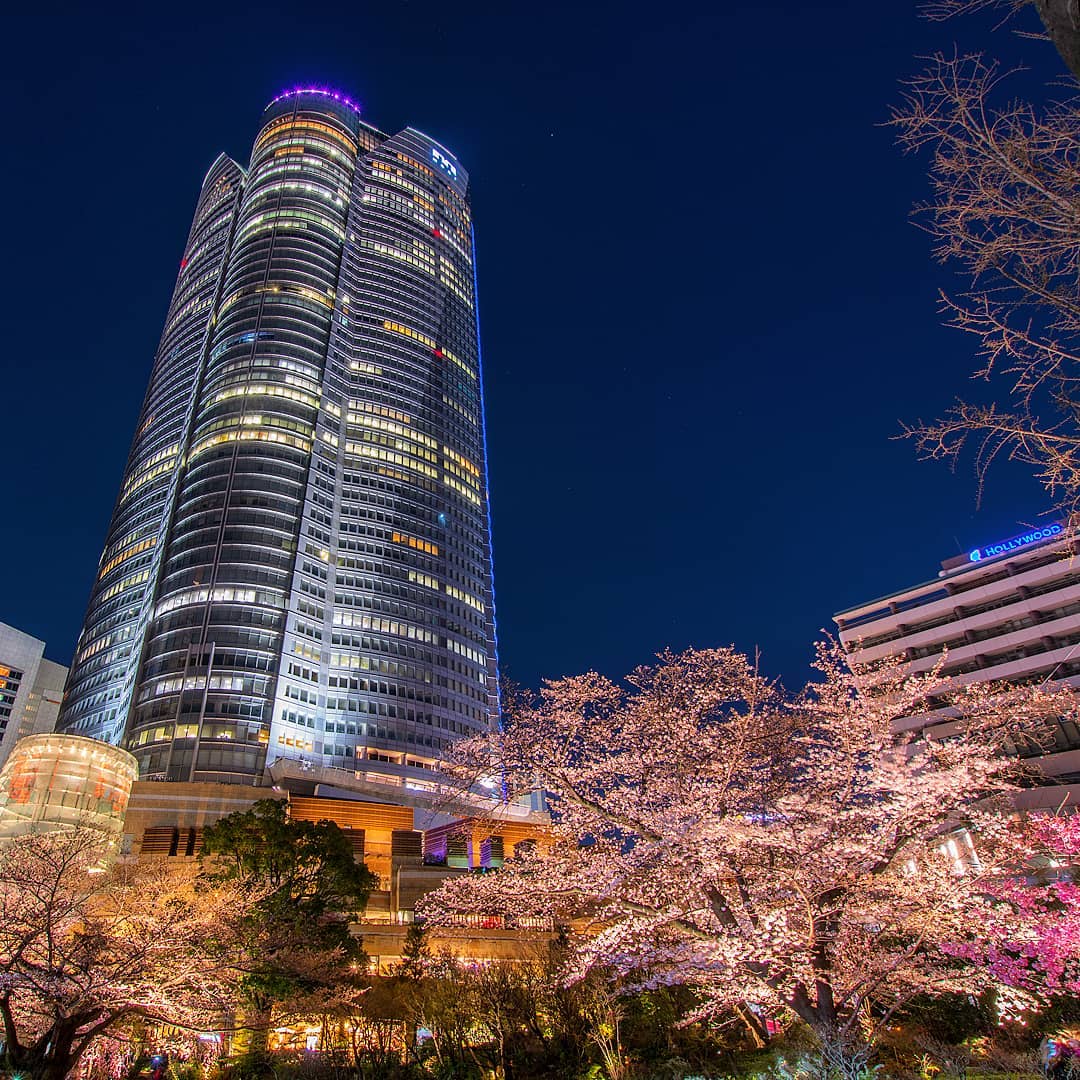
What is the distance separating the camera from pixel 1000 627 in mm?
58906

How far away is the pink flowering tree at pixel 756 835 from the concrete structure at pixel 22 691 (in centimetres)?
17034

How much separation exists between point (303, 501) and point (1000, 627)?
284 feet

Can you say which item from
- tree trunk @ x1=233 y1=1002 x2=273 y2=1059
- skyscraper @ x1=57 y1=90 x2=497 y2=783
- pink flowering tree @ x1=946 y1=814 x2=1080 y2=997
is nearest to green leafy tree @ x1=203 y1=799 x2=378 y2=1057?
tree trunk @ x1=233 y1=1002 x2=273 y2=1059

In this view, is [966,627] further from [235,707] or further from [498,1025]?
[235,707]

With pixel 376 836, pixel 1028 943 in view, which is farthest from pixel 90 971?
pixel 376 836

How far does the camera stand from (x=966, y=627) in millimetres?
59938

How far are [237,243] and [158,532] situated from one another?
5978 cm

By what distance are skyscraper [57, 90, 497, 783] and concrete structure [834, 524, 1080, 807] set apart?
198ft

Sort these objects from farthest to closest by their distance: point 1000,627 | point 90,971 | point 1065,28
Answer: point 1000,627 → point 90,971 → point 1065,28

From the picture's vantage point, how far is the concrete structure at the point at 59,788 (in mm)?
43469

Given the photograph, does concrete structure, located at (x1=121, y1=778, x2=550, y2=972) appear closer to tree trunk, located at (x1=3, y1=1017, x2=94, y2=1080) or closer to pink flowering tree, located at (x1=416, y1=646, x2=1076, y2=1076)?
pink flowering tree, located at (x1=416, y1=646, x2=1076, y2=1076)

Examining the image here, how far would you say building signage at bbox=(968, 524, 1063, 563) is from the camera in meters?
60.3

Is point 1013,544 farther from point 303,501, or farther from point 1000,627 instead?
point 303,501

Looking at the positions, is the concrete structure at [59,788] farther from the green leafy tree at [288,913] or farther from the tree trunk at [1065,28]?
the tree trunk at [1065,28]
